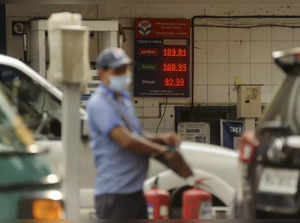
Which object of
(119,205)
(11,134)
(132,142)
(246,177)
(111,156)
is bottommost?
(119,205)

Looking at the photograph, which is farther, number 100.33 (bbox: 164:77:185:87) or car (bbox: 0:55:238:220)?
number 100.33 (bbox: 164:77:185:87)

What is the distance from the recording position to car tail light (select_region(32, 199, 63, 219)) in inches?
205

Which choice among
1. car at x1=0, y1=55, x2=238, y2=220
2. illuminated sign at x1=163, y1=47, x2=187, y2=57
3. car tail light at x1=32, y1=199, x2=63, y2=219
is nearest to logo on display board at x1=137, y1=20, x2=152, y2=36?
illuminated sign at x1=163, y1=47, x2=187, y2=57

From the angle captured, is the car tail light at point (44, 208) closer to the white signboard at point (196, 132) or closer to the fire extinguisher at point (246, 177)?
the fire extinguisher at point (246, 177)

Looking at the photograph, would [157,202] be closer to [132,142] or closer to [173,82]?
[132,142]

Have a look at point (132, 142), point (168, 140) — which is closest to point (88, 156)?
point (168, 140)

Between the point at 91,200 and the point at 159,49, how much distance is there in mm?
8323

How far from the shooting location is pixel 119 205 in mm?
6441

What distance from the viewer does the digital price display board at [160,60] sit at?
53.8 ft

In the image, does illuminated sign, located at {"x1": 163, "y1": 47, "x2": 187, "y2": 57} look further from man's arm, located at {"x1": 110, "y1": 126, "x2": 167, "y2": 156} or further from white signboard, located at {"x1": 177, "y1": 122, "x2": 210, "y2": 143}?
man's arm, located at {"x1": 110, "y1": 126, "x2": 167, "y2": 156}

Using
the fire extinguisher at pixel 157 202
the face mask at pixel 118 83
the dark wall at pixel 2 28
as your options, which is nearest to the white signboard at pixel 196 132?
the dark wall at pixel 2 28

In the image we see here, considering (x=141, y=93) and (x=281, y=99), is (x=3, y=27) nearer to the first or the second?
(x=141, y=93)

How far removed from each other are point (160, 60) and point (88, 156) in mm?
8241

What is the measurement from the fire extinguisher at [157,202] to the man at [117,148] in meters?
1.06
